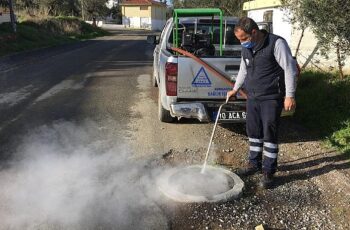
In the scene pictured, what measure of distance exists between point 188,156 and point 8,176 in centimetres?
222

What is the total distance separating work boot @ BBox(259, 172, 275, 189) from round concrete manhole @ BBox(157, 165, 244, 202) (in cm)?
23

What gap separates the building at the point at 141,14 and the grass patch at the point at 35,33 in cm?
3257

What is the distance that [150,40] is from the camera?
31.4 ft

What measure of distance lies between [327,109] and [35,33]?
79.1 feet

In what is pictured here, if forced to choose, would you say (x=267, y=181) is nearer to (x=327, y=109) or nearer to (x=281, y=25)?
(x=327, y=109)

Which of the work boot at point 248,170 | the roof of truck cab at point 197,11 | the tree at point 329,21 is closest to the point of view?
the work boot at point 248,170

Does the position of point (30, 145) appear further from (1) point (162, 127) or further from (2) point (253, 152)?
(2) point (253, 152)

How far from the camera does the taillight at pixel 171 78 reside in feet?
19.0

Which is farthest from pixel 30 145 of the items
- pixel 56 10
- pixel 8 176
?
pixel 56 10

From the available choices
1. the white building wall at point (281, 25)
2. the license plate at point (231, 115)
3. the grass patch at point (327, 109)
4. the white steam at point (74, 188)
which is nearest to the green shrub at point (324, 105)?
the grass patch at point (327, 109)

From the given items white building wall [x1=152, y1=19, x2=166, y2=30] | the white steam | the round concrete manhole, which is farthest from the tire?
white building wall [x1=152, y1=19, x2=166, y2=30]

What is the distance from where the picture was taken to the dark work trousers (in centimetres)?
459

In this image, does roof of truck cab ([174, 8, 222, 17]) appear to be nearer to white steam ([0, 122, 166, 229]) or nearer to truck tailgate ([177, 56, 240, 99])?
truck tailgate ([177, 56, 240, 99])

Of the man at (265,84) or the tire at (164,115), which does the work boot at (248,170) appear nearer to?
the man at (265,84)
